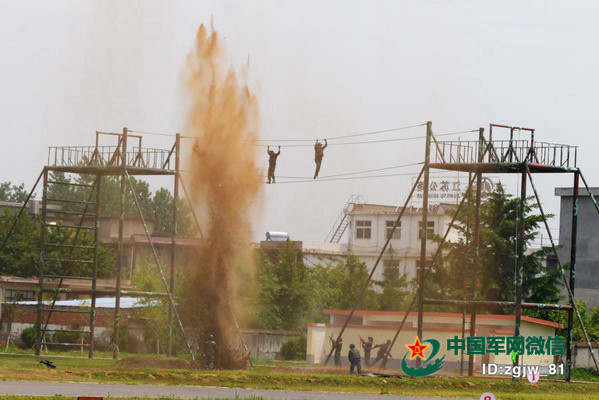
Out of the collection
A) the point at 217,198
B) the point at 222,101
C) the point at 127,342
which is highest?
the point at 222,101

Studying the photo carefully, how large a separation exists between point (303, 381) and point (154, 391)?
926 cm

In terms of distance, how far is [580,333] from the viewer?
71.9 meters

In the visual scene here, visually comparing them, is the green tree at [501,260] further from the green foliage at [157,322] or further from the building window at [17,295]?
the building window at [17,295]

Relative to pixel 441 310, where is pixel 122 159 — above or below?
above

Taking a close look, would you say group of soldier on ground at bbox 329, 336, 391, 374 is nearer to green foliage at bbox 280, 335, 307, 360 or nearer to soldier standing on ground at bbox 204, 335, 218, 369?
soldier standing on ground at bbox 204, 335, 218, 369

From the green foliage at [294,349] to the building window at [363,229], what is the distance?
1667 inches

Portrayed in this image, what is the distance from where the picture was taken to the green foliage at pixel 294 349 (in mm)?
77331

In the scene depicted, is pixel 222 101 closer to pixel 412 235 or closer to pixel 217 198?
pixel 217 198

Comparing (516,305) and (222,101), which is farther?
(222,101)

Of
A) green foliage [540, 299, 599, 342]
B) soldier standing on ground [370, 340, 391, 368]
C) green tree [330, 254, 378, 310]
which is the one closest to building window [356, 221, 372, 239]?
green tree [330, 254, 378, 310]

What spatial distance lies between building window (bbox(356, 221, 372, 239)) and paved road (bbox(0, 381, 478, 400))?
247 ft

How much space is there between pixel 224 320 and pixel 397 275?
47943 mm

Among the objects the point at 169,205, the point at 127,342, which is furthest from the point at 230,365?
the point at 169,205

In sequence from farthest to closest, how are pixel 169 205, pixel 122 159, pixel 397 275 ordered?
1. pixel 169 205
2. pixel 397 275
3. pixel 122 159
